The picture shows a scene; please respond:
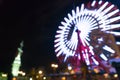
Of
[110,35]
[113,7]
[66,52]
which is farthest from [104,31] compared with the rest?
[66,52]

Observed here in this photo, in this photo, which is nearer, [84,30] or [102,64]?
[102,64]

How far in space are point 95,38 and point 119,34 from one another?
3.59 m

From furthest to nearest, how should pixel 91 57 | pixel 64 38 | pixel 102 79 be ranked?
1. pixel 64 38
2. pixel 102 79
3. pixel 91 57

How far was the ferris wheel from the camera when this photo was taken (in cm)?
3597

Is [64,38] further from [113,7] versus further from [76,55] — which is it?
[113,7]

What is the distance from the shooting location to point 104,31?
36969 millimetres

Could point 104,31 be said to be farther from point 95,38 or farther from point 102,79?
point 102,79

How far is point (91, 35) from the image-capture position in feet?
128

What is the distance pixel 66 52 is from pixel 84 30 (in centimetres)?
456

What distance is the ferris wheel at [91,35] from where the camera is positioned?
3597cm

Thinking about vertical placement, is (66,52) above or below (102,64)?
above

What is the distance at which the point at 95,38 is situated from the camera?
3809 centimetres

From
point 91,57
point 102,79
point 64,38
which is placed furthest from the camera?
point 64,38

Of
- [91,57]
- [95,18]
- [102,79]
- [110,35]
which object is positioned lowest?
[102,79]
